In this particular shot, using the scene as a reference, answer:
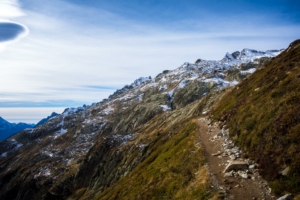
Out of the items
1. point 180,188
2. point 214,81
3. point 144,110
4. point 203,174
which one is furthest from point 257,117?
point 214,81

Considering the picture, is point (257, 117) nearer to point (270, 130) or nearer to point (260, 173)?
point (270, 130)

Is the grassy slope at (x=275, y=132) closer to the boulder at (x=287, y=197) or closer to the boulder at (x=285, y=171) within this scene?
the boulder at (x=285, y=171)

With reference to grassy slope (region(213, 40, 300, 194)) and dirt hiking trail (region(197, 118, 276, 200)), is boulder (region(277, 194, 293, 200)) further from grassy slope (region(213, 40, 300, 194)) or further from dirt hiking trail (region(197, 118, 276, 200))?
dirt hiking trail (region(197, 118, 276, 200))

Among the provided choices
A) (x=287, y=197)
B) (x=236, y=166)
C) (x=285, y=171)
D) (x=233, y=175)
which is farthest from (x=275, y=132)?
(x=287, y=197)

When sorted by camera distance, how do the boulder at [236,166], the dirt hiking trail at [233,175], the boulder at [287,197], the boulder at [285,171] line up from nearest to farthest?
the boulder at [287,197], the boulder at [285,171], the dirt hiking trail at [233,175], the boulder at [236,166]

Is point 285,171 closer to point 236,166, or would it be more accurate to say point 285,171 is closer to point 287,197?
point 287,197

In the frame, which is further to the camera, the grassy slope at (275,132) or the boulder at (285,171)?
the grassy slope at (275,132)

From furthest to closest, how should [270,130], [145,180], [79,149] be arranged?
[79,149]
[145,180]
[270,130]

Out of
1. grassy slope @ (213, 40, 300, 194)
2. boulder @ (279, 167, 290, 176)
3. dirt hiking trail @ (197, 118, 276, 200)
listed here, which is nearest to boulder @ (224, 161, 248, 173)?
dirt hiking trail @ (197, 118, 276, 200)

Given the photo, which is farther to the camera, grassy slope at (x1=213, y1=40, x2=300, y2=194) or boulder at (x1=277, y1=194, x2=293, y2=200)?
grassy slope at (x1=213, y1=40, x2=300, y2=194)

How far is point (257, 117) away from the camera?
73.9ft

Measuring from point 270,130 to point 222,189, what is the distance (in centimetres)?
748

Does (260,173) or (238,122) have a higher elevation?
(238,122)

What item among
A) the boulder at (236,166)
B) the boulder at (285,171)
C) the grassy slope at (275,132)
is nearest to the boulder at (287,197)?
the grassy slope at (275,132)
